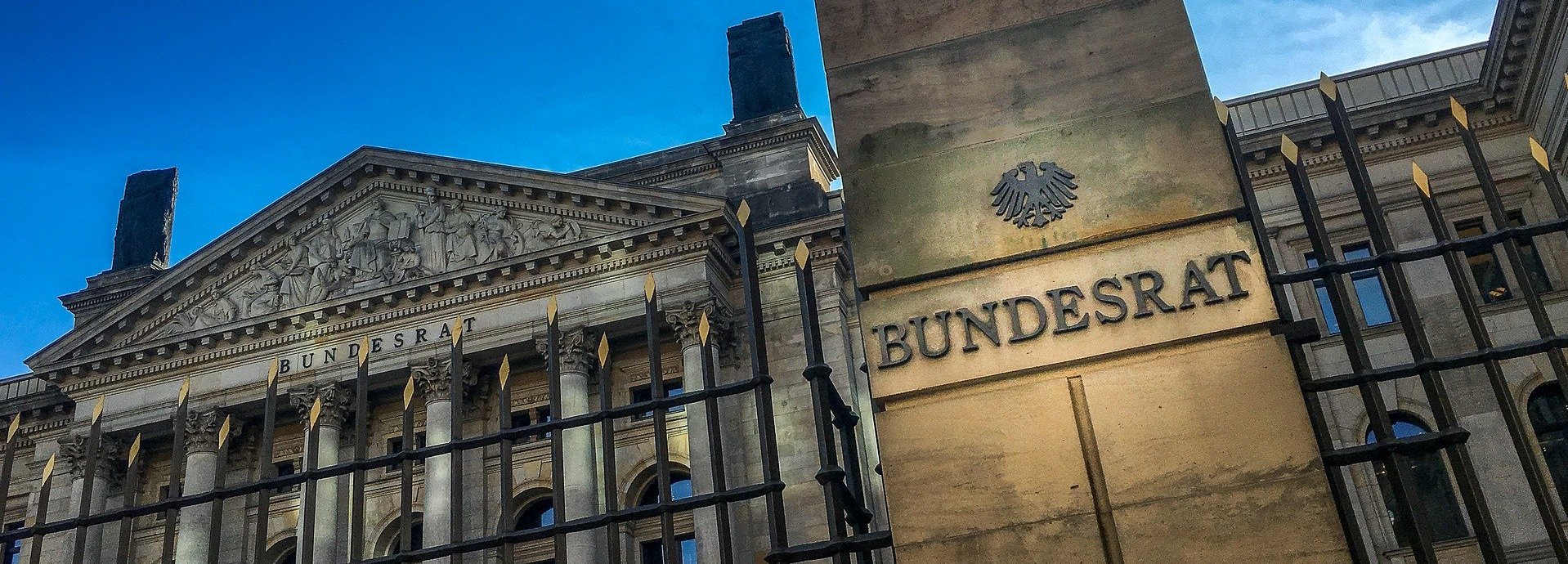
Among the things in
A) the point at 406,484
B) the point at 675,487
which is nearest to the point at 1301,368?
the point at 406,484

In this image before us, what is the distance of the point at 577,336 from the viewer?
28.4 meters

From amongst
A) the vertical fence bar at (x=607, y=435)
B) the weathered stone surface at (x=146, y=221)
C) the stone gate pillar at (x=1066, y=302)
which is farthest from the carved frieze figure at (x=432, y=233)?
the stone gate pillar at (x=1066, y=302)

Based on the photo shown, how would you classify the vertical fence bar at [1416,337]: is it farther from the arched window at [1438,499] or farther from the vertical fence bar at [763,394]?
the arched window at [1438,499]

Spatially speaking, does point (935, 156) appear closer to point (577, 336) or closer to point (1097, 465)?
point (1097, 465)

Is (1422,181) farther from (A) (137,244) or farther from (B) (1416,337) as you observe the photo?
(A) (137,244)

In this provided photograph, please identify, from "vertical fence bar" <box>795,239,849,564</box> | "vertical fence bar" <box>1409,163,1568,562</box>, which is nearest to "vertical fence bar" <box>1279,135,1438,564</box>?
"vertical fence bar" <box>1409,163,1568,562</box>

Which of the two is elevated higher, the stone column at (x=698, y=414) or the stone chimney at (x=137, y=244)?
the stone chimney at (x=137, y=244)

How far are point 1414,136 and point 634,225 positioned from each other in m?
17.4

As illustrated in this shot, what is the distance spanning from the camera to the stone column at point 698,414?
1003 inches

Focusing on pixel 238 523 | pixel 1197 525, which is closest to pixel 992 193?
pixel 1197 525

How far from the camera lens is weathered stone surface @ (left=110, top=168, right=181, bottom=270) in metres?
37.2

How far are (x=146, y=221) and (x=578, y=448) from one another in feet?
61.7

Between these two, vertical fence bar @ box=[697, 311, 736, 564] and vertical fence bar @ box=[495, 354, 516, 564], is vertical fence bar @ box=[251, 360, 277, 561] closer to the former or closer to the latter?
vertical fence bar @ box=[495, 354, 516, 564]

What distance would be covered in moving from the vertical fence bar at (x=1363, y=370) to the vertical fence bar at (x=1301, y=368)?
0.69ft
